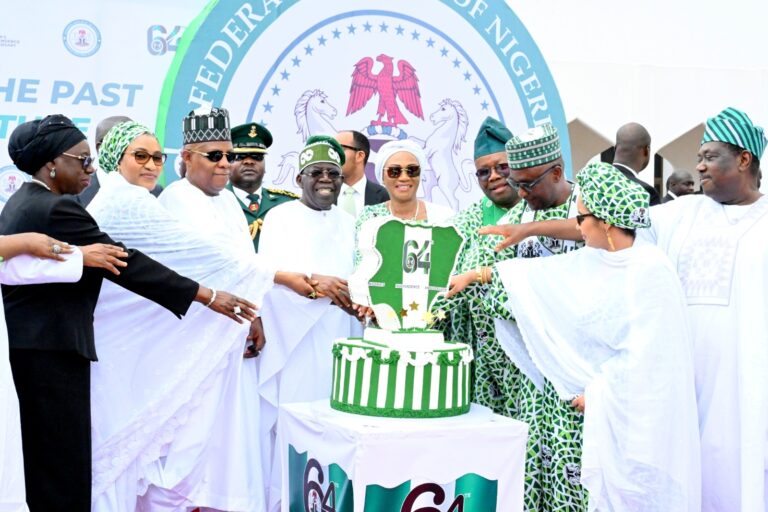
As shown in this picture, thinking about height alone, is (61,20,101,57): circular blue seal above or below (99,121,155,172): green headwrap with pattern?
above

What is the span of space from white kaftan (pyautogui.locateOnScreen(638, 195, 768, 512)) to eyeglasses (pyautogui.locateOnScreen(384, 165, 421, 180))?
1.48 metres

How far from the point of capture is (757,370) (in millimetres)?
4098

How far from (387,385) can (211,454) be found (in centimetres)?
145

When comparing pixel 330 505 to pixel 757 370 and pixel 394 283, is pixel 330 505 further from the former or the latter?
pixel 757 370

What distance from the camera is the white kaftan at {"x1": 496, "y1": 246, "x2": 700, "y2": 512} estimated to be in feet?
12.6

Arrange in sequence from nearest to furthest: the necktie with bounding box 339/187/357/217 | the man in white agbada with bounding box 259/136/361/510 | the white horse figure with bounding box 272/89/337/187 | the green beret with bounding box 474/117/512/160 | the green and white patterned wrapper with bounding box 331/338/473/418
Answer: the green and white patterned wrapper with bounding box 331/338/473/418 < the green beret with bounding box 474/117/512/160 < the man in white agbada with bounding box 259/136/361/510 < the necktie with bounding box 339/187/357/217 < the white horse figure with bounding box 272/89/337/187

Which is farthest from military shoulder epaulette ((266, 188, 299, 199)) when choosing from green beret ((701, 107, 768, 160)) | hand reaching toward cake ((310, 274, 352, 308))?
green beret ((701, 107, 768, 160))

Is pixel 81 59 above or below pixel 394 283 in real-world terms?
above

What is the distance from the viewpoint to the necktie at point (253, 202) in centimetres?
595

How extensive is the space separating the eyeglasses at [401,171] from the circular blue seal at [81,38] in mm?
2700

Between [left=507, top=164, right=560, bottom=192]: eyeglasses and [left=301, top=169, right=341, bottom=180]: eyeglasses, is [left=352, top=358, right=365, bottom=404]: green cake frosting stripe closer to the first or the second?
[left=507, top=164, right=560, bottom=192]: eyeglasses

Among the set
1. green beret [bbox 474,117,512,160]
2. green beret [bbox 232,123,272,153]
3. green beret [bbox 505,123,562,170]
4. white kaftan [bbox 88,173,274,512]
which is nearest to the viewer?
green beret [bbox 505,123,562,170]

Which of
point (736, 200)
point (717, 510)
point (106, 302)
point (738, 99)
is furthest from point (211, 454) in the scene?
point (738, 99)

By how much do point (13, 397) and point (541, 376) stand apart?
7.42 feet
